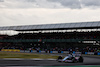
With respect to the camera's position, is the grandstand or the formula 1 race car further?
the grandstand

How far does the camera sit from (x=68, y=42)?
195 feet

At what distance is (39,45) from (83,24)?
54.5ft

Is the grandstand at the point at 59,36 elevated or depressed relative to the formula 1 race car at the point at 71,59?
elevated

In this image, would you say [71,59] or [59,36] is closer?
[71,59]

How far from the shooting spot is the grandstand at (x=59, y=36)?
176 feet

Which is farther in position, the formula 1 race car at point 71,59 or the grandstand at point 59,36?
the grandstand at point 59,36

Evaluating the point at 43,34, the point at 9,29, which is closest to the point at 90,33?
the point at 43,34

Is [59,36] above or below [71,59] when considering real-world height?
above

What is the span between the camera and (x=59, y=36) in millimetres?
62094

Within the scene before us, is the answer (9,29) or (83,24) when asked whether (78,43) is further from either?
(9,29)

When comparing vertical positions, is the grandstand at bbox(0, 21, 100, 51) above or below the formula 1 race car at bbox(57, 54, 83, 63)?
above

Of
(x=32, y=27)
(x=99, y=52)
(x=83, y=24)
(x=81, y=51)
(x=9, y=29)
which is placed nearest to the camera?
(x=99, y=52)

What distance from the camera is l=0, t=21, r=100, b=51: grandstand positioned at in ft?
176

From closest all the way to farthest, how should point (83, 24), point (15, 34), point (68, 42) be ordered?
point (83, 24), point (68, 42), point (15, 34)
